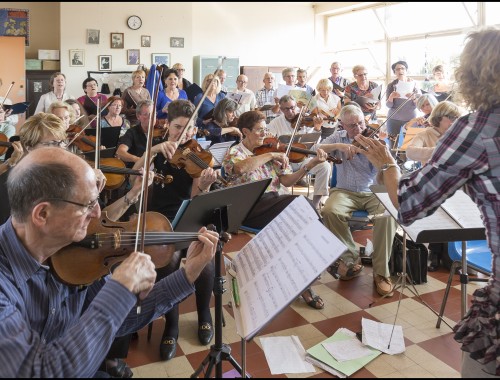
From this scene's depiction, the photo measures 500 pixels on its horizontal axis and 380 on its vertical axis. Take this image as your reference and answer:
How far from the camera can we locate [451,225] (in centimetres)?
187

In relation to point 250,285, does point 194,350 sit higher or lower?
lower

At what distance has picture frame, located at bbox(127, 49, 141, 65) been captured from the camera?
889cm

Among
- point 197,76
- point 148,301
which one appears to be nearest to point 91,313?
point 148,301

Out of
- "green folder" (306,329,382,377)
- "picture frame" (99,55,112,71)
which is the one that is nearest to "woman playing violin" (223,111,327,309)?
"green folder" (306,329,382,377)

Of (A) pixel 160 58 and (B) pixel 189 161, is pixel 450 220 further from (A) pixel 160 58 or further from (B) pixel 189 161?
(A) pixel 160 58

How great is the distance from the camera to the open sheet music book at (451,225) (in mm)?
1828

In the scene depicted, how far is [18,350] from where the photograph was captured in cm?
88

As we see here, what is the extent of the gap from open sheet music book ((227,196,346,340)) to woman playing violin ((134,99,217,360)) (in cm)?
93

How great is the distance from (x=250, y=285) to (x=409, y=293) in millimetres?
1918

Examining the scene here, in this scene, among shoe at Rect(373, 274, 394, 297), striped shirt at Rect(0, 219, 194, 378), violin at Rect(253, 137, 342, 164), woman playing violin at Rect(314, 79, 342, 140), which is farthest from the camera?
woman playing violin at Rect(314, 79, 342, 140)

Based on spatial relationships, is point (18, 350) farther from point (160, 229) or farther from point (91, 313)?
point (160, 229)

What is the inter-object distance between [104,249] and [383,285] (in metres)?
1.93

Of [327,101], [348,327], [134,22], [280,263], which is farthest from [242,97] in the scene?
[280,263]

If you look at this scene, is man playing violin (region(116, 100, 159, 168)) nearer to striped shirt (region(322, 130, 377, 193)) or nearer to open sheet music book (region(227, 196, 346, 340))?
striped shirt (region(322, 130, 377, 193))
